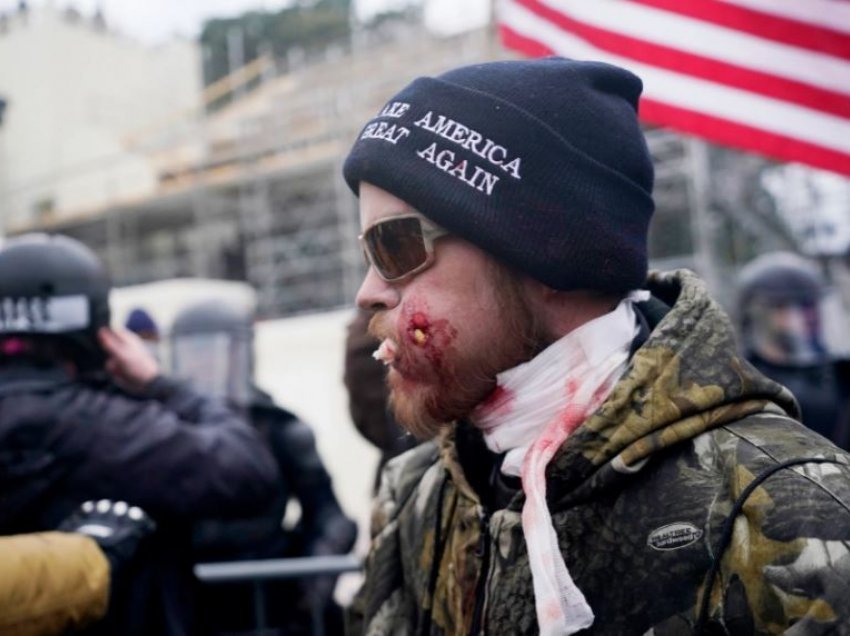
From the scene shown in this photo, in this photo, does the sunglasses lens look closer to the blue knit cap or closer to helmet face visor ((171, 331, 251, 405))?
helmet face visor ((171, 331, 251, 405))

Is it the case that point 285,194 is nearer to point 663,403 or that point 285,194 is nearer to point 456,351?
point 456,351

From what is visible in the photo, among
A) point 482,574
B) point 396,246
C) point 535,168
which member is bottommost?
point 482,574

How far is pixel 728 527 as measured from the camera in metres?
1.46

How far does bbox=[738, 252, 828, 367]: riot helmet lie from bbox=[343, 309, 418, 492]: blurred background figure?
8.44 feet

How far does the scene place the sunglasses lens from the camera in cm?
179

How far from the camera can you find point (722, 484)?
4.96 ft

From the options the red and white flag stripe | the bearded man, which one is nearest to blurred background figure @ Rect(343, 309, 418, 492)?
the red and white flag stripe

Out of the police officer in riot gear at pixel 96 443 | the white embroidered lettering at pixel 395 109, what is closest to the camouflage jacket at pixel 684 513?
the white embroidered lettering at pixel 395 109

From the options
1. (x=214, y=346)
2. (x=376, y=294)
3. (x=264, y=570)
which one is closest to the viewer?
(x=376, y=294)

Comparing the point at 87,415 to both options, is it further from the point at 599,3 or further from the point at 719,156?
the point at 719,156

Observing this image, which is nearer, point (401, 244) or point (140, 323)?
point (401, 244)

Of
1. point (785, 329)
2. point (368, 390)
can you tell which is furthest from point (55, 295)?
point (785, 329)

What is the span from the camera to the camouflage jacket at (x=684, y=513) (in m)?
1.40

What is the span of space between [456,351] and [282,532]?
2.63 meters
